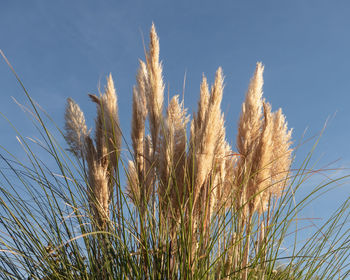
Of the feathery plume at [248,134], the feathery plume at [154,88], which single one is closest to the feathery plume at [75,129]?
the feathery plume at [154,88]

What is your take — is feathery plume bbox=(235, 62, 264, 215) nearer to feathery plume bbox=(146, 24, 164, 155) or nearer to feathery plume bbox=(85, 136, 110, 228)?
feathery plume bbox=(146, 24, 164, 155)

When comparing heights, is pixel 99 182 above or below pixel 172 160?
above

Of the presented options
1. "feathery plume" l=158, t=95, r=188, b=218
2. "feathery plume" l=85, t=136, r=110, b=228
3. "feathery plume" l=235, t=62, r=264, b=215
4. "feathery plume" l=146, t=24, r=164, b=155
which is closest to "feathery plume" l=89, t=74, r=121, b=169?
"feathery plume" l=85, t=136, r=110, b=228

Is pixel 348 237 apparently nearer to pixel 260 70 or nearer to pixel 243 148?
pixel 243 148

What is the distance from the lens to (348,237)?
311cm

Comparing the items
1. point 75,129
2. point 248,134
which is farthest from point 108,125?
point 248,134

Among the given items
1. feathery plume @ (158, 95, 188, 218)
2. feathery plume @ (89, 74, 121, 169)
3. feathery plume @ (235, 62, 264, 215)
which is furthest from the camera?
feathery plume @ (235, 62, 264, 215)

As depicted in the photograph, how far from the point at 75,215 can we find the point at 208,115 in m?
1.25

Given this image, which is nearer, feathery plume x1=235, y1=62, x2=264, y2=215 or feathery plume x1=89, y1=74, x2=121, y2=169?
feathery plume x1=89, y1=74, x2=121, y2=169

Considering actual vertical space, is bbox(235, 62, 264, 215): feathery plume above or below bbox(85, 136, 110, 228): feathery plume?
above

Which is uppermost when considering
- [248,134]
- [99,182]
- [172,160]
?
[248,134]

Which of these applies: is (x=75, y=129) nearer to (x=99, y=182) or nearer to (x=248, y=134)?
(x=99, y=182)

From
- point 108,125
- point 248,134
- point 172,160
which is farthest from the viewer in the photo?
point 248,134

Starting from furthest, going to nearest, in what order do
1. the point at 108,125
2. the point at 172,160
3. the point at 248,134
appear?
the point at 248,134 → the point at 108,125 → the point at 172,160
